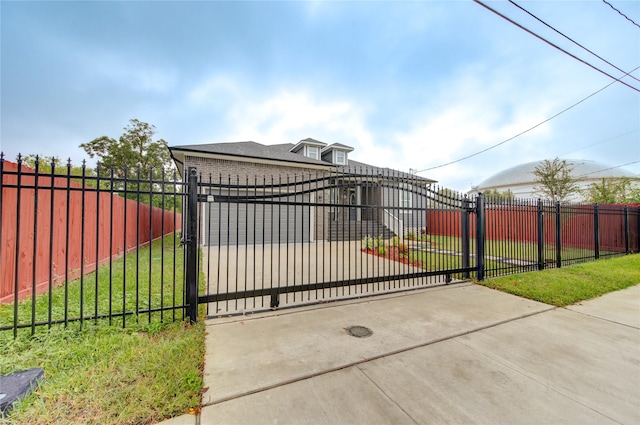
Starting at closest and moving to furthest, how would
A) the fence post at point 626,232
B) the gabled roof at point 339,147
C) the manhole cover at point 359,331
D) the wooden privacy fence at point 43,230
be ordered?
1. the wooden privacy fence at point 43,230
2. the manhole cover at point 359,331
3. the fence post at point 626,232
4. the gabled roof at point 339,147

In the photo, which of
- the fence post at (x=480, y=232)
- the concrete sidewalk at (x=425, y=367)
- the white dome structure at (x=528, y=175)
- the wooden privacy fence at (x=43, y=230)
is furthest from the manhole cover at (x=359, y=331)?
the white dome structure at (x=528, y=175)

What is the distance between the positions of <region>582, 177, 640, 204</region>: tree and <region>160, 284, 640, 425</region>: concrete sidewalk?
1702cm

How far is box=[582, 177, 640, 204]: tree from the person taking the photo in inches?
611

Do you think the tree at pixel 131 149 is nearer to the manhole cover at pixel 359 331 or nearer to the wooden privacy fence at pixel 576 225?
the manhole cover at pixel 359 331

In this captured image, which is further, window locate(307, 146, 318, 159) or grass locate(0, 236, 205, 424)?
window locate(307, 146, 318, 159)

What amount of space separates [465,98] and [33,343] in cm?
1552

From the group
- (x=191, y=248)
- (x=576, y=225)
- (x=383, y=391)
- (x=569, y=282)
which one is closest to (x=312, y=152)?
(x=576, y=225)

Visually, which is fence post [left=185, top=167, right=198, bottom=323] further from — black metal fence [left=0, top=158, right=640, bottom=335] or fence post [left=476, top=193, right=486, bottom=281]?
fence post [left=476, top=193, right=486, bottom=281]

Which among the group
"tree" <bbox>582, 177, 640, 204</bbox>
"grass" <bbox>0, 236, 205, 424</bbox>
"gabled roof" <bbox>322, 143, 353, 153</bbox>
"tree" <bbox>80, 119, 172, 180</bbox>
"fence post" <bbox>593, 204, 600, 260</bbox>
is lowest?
"grass" <bbox>0, 236, 205, 424</bbox>

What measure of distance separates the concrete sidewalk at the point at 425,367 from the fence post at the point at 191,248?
1.36 feet

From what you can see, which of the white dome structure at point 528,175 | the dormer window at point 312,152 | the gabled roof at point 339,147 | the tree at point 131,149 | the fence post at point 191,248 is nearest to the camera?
the fence post at point 191,248

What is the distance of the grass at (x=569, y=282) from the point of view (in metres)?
4.62

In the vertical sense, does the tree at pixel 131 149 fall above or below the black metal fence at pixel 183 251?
above

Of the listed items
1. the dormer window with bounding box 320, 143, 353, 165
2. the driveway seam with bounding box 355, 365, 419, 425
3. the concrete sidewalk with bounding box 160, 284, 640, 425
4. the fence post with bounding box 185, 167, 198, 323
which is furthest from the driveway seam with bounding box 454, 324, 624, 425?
the dormer window with bounding box 320, 143, 353, 165
